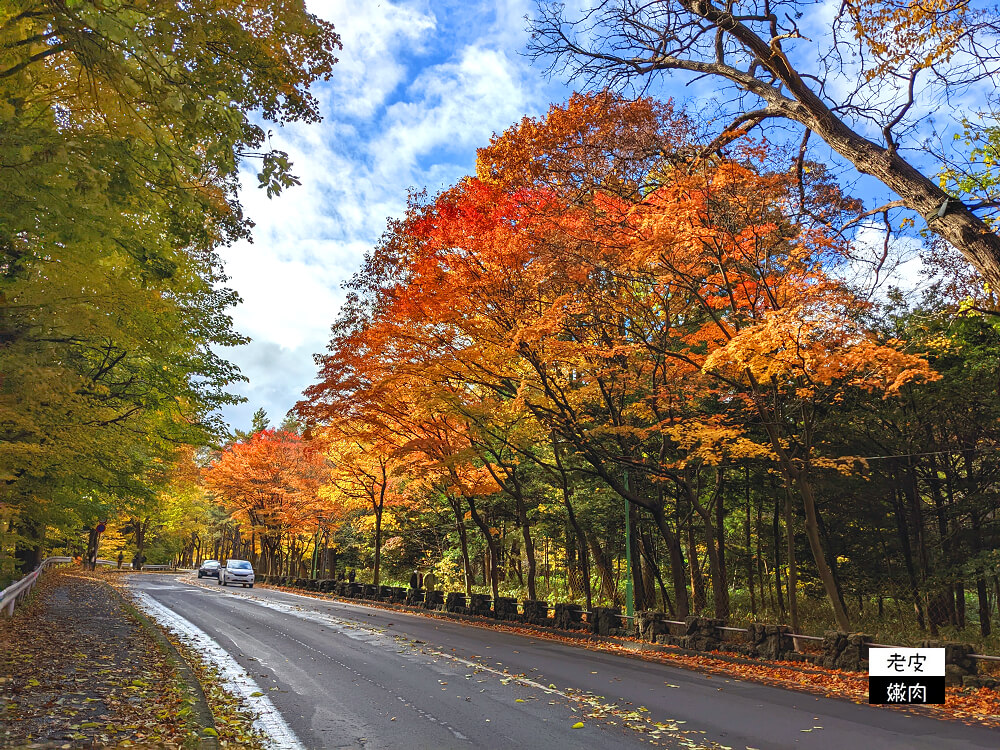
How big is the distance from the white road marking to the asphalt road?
8cm

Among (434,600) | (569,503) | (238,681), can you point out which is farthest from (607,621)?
(238,681)

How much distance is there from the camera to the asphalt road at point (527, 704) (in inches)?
266

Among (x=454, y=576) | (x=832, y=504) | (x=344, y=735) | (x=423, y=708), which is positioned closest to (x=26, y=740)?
(x=344, y=735)

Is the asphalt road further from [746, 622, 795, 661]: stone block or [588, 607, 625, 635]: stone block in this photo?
[588, 607, 625, 635]: stone block

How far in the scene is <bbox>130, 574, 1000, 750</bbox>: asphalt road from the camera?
6.75 m

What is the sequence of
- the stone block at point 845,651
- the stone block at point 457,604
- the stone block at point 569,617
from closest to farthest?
the stone block at point 845,651 < the stone block at point 569,617 < the stone block at point 457,604

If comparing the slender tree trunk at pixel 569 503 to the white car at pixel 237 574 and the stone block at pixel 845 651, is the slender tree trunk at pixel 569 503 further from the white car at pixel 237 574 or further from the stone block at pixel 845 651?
the white car at pixel 237 574

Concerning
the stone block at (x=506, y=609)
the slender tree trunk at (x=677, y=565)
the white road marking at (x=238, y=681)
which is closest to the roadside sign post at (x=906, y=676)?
the slender tree trunk at (x=677, y=565)

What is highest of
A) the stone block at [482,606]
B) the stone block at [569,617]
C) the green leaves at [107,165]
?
the green leaves at [107,165]

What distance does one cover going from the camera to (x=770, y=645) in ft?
44.0

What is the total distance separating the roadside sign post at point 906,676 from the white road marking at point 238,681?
321 inches

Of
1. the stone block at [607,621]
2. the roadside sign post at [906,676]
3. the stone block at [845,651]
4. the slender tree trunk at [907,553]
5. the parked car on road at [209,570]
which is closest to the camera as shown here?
the roadside sign post at [906,676]

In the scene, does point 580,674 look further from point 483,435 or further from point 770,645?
point 483,435

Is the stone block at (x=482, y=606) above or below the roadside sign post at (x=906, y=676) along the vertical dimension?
below
